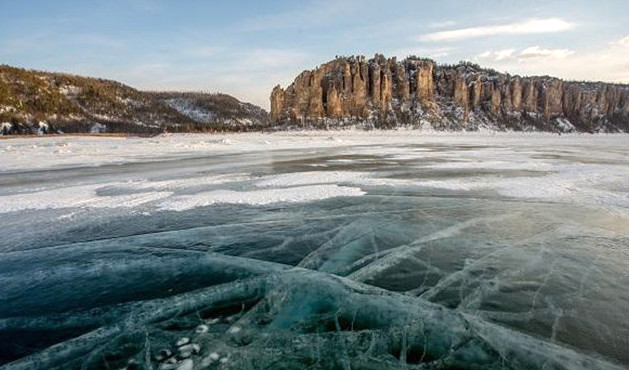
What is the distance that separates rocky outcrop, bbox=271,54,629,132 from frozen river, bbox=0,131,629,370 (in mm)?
97150

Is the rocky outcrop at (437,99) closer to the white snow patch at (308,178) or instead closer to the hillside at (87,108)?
the hillside at (87,108)

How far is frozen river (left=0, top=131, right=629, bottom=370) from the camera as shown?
306cm

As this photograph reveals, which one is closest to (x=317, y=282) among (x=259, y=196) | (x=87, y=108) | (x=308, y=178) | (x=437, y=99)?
(x=259, y=196)

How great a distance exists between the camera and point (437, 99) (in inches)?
4619

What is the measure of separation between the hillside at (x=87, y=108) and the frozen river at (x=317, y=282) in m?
79.1

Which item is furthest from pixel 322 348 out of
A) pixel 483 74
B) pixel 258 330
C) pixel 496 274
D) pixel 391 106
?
pixel 483 74

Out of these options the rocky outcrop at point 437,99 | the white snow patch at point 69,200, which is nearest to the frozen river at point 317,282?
the white snow patch at point 69,200

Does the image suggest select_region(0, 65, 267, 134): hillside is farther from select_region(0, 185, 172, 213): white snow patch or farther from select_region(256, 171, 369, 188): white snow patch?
select_region(0, 185, 172, 213): white snow patch

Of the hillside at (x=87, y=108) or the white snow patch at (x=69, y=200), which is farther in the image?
the hillside at (x=87, y=108)

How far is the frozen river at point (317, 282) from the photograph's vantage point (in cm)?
306

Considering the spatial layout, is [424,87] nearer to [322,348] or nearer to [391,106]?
[391,106]

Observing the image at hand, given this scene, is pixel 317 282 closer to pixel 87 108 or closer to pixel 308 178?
pixel 308 178

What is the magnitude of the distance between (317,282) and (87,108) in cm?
13365

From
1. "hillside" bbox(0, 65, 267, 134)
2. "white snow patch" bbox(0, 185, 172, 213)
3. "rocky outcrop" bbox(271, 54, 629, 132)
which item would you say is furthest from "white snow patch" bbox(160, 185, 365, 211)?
"rocky outcrop" bbox(271, 54, 629, 132)
